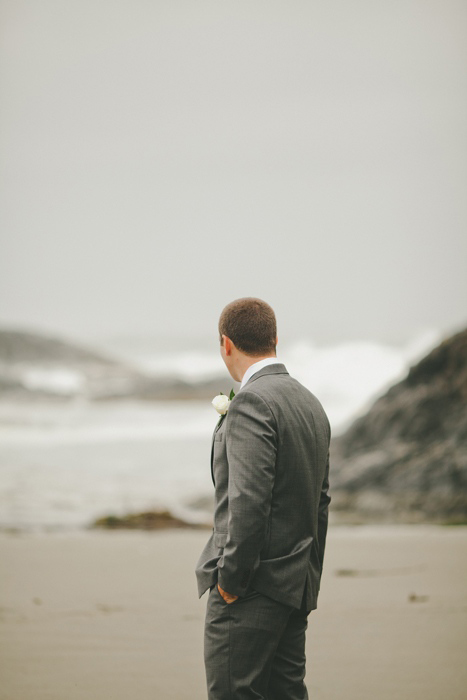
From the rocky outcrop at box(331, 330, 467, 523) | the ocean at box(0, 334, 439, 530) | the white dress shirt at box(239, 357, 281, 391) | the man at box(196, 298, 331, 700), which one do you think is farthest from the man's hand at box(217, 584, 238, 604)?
the rocky outcrop at box(331, 330, 467, 523)

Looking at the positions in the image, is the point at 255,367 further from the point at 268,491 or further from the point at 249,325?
the point at 268,491

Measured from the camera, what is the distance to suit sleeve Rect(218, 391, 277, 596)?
49.9 inches

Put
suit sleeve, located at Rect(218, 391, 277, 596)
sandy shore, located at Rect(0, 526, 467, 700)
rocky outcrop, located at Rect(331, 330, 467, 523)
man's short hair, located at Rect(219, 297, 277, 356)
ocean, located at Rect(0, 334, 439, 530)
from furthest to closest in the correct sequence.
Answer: rocky outcrop, located at Rect(331, 330, 467, 523) → ocean, located at Rect(0, 334, 439, 530) → sandy shore, located at Rect(0, 526, 467, 700) → man's short hair, located at Rect(219, 297, 277, 356) → suit sleeve, located at Rect(218, 391, 277, 596)

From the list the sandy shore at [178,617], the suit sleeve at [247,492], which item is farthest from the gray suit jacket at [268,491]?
the sandy shore at [178,617]

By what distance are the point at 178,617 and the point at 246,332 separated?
6.45ft

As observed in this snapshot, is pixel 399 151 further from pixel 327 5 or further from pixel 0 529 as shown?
pixel 0 529

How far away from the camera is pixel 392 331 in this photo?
4.74 metres

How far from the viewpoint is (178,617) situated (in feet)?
9.92

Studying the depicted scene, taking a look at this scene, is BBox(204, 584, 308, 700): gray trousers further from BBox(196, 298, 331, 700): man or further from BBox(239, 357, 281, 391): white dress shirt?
BBox(239, 357, 281, 391): white dress shirt

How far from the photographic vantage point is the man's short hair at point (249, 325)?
54.7 inches

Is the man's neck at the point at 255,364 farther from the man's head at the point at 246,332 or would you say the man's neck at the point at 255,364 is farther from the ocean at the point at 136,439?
the ocean at the point at 136,439

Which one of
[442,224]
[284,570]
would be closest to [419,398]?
[442,224]

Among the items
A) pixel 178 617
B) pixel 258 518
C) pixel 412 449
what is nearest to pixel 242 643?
pixel 258 518

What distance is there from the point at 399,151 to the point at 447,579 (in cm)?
263
